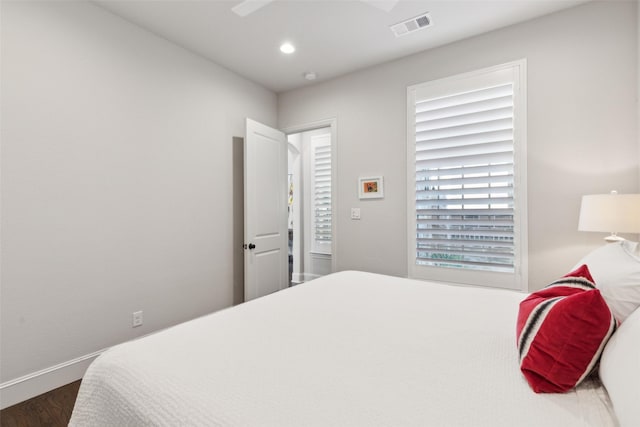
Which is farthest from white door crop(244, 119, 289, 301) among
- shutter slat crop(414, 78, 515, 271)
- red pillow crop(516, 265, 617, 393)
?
red pillow crop(516, 265, 617, 393)

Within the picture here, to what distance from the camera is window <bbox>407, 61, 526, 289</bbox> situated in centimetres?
261

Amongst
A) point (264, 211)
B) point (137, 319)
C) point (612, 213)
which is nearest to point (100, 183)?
point (137, 319)

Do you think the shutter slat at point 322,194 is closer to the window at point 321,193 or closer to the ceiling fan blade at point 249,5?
the window at point 321,193

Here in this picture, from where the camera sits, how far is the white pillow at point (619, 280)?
3.20ft

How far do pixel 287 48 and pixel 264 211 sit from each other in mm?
1696

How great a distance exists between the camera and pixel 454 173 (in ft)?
9.42

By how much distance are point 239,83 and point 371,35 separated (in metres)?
1.57

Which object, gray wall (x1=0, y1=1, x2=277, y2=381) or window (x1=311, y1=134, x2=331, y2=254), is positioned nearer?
gray wall (x1=0, y1=1, x2=277, y2=381)

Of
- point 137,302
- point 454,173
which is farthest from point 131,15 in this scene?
point 454,173

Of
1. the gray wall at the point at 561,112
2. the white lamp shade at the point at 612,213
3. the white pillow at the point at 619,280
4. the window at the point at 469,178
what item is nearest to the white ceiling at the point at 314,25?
the gray wall at the point at 561,112

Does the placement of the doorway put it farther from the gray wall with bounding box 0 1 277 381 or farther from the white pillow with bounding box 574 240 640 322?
the white pillow with bounding box 574 240 640 322

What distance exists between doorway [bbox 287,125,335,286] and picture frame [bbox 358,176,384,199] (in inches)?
52.5

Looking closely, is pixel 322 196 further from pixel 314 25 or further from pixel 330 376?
pixel 330 376

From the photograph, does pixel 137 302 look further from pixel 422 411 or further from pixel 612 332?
pixel 612 332
